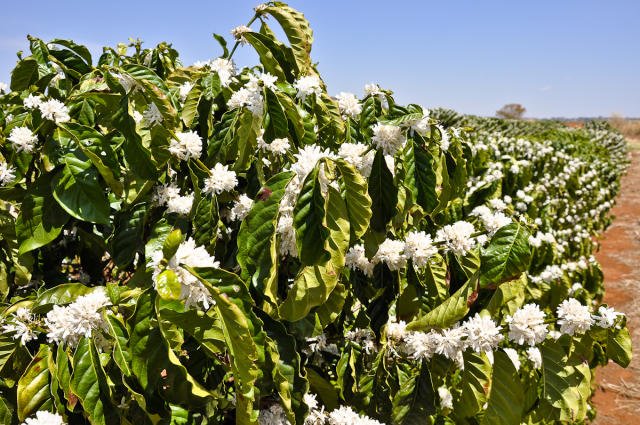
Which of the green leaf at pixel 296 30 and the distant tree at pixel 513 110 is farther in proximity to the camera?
the distant tree at pixel 513 110

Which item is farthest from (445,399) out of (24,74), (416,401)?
(24,74)

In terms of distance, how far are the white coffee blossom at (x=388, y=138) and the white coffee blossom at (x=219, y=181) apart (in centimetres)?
47

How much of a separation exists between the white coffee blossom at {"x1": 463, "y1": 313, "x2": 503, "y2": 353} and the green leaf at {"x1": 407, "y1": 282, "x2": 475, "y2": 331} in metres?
0.06

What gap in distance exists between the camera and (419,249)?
1743 millimetres

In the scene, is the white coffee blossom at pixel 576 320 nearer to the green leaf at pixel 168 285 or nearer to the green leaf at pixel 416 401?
the green leaf at pixel 416 401

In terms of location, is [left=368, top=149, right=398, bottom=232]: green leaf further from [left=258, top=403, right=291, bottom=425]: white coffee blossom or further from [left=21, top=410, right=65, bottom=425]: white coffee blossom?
[left=21, top=410, right=65, bottom=425]: white coffee blossom

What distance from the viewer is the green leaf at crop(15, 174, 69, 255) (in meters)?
1.57

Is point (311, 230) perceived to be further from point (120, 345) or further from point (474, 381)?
point (474, 381)

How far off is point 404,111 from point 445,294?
67 centimetres

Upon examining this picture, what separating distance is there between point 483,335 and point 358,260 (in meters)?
0.52

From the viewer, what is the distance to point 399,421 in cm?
165

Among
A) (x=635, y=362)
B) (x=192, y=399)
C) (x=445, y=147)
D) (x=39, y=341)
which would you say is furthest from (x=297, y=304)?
(x=635, y=362)

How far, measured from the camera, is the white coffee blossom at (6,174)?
174 centimetres

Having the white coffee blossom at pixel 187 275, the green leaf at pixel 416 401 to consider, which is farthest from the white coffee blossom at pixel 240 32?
the green leaf at pixel 416 401
